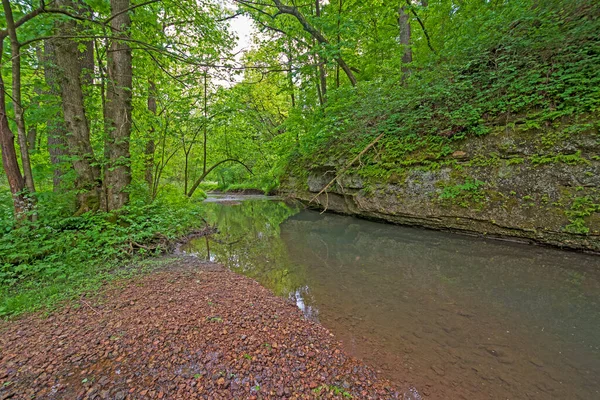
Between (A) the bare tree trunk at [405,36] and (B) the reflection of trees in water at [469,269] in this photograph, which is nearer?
(B) the reflection of trees in water at [469,269]

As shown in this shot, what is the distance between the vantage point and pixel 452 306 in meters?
3.14

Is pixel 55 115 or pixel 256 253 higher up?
pixel 55 115

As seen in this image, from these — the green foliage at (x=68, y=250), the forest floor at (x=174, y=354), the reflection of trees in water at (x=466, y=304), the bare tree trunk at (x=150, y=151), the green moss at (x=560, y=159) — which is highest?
the bare tree trunk at (x=150, y=151)

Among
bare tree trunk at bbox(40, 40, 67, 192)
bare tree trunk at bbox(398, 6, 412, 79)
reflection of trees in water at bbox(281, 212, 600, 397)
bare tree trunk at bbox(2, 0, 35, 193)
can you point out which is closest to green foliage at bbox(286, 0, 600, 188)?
bare tree trunk at bbox(398, 6, 412, 79)

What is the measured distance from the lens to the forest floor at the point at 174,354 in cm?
167

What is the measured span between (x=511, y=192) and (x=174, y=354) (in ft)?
21.4

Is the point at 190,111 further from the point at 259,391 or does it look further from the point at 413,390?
the point at 413,390

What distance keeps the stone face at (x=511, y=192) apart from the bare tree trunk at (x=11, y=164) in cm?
773

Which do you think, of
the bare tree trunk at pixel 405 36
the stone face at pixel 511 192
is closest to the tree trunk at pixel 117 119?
the stone face at pixel 511 192

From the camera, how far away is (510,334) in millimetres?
2580

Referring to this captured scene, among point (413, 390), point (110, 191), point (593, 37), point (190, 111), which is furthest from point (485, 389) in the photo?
point (190, 111)

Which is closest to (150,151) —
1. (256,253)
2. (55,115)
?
(55,115)

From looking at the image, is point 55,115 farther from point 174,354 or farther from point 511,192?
point 511,192

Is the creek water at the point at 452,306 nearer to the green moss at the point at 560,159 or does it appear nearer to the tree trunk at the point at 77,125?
the green moss at the point at 560,159
